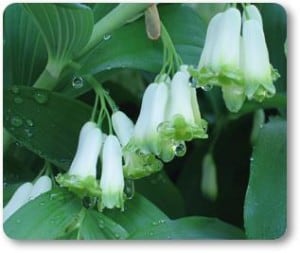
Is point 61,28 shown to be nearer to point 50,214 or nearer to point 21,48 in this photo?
point 21,48

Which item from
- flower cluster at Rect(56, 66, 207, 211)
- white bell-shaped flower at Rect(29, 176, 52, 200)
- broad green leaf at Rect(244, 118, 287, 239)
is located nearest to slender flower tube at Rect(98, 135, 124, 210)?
flower cluster at Rect(56, 66, 207, 211)

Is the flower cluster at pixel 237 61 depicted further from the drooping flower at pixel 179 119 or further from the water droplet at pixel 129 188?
the water droplet at pixel 129 188

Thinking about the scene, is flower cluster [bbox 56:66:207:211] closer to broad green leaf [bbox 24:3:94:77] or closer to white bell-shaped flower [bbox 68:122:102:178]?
white bell-shaped flower [bbox 68:122:102:178]

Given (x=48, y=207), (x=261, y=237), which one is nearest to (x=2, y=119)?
(x=48, y=207)

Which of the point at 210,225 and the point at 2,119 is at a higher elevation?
the point at 2,119

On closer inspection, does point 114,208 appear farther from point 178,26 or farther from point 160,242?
point 178,26
